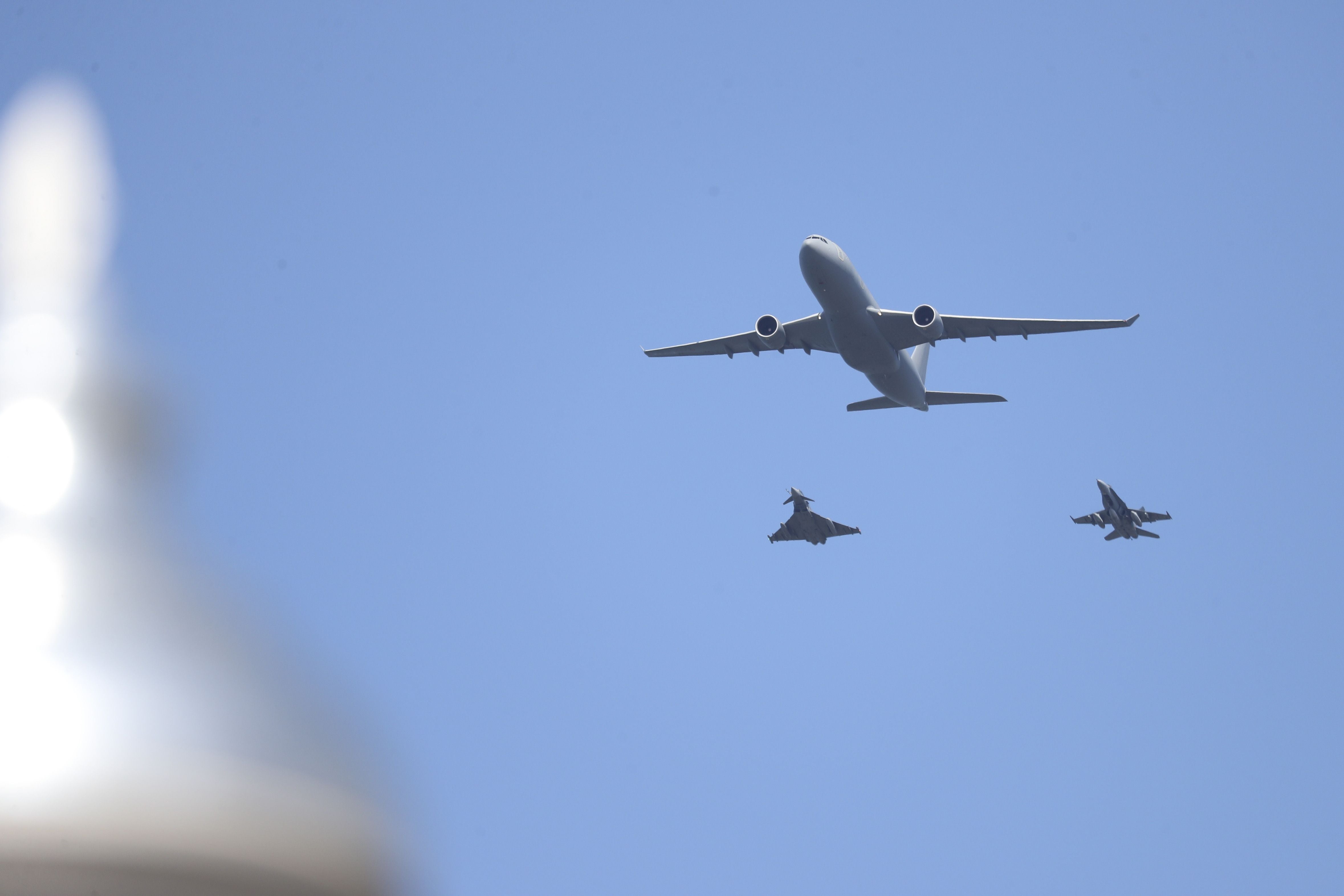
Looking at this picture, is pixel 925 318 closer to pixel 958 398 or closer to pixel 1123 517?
pixel 958 398

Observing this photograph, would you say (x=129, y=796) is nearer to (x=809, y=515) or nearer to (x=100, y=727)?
(x=100, y=727)

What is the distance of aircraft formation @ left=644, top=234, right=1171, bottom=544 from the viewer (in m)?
43.8

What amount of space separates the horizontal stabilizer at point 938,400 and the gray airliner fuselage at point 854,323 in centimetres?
119

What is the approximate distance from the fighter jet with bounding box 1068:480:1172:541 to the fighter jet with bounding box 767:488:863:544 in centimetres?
1369

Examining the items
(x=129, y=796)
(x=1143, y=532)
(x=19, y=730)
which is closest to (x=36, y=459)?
(x=19, y=730)

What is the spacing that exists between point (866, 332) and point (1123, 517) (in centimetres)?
2025

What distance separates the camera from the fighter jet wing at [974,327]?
153 feet

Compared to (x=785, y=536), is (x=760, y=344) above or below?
above

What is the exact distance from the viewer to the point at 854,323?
45.0 meters

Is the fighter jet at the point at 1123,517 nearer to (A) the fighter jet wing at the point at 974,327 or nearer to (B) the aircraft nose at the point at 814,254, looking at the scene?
(A) the fighter jet wing at the point at 974,327

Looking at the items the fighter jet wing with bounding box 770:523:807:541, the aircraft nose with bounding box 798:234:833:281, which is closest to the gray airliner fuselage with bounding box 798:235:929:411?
the aircraft nose with bounding box 798:234:833:281

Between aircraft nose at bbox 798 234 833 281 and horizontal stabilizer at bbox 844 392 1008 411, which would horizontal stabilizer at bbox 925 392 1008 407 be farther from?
aircraft nose at bbox 798 234 833 281

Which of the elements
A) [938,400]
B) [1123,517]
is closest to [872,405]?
[938,400]

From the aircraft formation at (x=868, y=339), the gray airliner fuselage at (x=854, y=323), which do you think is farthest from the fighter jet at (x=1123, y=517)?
the gray airliner fuselage at (x=854, y=323)
